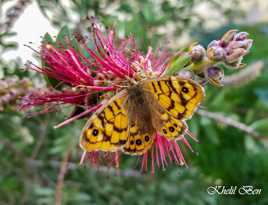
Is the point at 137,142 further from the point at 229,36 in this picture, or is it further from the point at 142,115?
the point at 229,36

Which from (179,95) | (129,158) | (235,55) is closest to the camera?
(235,55)

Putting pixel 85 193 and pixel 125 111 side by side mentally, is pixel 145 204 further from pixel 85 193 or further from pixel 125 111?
pixel 125 111

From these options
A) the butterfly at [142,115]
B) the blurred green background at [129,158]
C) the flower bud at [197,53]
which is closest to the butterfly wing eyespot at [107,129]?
the butterfly at [142,115]

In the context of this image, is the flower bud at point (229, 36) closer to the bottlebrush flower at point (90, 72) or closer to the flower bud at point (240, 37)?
the flower bud at point (240, 37)

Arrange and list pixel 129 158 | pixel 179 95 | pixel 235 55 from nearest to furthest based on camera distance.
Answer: pixel 235 55
pixel 179 95
pixel 129 158

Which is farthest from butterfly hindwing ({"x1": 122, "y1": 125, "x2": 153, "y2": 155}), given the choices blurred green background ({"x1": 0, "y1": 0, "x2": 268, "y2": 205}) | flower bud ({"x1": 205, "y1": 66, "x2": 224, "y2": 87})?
blurred green background ({"x1": 0, "y1": 0, "x2": 268, "y2": 205})

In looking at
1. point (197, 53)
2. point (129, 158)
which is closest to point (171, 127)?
point (197, 53)
